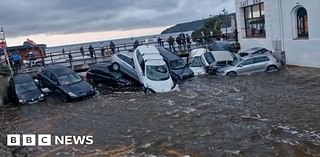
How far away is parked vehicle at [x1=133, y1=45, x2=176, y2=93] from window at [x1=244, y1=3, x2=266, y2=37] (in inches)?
449

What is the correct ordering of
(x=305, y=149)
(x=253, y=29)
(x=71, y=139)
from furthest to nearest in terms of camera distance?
(x=253, y=29)
(x=71, y=139)
(x=305, y=149)

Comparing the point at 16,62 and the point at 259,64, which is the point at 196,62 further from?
the point at 16,62

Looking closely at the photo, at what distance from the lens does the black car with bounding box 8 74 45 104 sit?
78.8ft

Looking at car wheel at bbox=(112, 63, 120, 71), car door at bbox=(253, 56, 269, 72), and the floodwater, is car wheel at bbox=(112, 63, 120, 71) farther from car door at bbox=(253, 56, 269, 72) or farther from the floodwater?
car door at bbox=(253, 56, 269, 72)

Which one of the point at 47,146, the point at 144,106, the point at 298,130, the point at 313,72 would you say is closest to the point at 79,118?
the point at 144,106

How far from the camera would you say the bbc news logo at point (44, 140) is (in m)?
14.2

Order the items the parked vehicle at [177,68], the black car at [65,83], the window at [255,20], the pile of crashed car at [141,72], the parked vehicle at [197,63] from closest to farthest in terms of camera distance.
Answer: the black car at [65,83] → the pile of crashed car at [141,72] → the parked vehicle at [177,68] → the parked vehicle at [197,63] → the window at [255,20]

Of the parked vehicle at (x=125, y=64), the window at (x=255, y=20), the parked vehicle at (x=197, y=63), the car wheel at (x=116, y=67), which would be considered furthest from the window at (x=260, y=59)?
the car wheel at (x=116, y=67)

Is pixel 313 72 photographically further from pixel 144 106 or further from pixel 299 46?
pixel 144 106

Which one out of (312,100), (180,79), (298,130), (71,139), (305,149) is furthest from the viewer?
(180,79)

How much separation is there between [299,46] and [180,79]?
8.70 metres

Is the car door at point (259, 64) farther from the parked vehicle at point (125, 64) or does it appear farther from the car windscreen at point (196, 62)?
the parked vehicle at point (125, 64)

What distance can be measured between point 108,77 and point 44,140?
1263cm

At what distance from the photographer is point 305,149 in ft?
38.2
